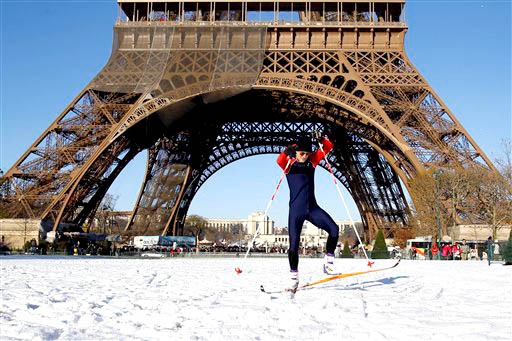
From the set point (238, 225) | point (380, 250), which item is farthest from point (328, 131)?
point (238, 225)

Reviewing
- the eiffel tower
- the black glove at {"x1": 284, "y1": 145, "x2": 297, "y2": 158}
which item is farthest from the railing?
the black glove at {"x1": 284, "y1": 145, "x2": 297, "y2": 158}

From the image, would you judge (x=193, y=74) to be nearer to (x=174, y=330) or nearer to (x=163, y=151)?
(x=163, y=151)

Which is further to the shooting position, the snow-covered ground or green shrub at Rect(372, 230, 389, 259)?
green shrub at Rect(372, 230, 389, 259)

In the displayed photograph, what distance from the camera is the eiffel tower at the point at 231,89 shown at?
33125 millimetres

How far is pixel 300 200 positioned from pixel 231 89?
87.7ft

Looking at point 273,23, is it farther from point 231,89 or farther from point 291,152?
point 291,152

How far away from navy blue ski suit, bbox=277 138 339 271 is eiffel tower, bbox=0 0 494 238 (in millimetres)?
22912

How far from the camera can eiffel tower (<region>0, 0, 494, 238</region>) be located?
33.1 meters

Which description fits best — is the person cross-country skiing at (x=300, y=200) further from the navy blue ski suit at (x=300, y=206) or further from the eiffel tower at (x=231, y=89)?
the eiffel tower at (x=231, y=89)

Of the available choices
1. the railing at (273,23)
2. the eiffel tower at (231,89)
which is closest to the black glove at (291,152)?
the eiffel tower at (231,89)

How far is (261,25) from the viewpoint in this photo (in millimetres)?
36219

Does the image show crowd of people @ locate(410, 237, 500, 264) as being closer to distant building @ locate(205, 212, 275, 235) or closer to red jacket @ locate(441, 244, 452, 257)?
red jacket @ locate(441, 244, 452, 257)

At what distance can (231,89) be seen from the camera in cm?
3525

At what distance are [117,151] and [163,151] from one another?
40.0 ft
